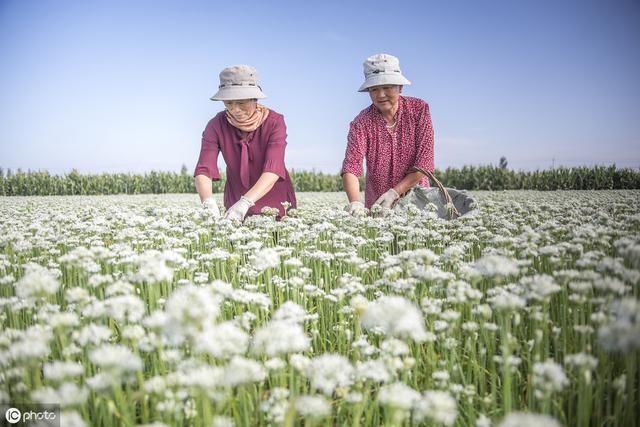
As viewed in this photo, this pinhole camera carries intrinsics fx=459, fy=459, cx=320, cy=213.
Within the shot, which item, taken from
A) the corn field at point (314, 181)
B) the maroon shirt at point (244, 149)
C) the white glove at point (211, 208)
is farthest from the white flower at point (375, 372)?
the corn field at point (314, 181)

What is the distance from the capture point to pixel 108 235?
641cm

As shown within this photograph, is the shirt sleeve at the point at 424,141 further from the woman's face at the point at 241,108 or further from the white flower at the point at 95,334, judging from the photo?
the white flower at the point at 95,334

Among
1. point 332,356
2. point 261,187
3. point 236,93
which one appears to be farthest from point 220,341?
point 236,93

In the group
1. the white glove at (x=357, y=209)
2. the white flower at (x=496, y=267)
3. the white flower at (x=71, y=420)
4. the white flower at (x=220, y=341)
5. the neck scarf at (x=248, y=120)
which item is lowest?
the white flower at (x=71, y=420)

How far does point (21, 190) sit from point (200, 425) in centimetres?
4315

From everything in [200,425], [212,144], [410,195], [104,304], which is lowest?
[200,425]

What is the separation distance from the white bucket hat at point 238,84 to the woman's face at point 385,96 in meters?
1.85

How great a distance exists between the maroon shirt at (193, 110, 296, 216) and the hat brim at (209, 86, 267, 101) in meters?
0.97

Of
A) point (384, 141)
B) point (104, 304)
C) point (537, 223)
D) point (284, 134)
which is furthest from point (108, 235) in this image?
point (537, 223)

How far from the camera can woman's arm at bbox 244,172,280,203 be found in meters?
7.11

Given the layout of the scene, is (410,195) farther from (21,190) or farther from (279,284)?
(21,190)

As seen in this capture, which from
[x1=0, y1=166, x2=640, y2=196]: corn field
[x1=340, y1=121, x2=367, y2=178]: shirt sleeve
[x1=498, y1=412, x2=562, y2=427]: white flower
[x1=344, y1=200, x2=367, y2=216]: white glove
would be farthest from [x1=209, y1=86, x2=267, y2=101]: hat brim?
[x1=0, y1=166, x2=640, y2=196]: corn field

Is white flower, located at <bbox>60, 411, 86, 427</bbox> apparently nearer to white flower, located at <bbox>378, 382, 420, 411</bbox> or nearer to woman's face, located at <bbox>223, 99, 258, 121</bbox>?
white flower, located at <bbox>378, 382, 420, 411</bbox>

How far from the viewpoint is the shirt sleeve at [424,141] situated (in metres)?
7.98
